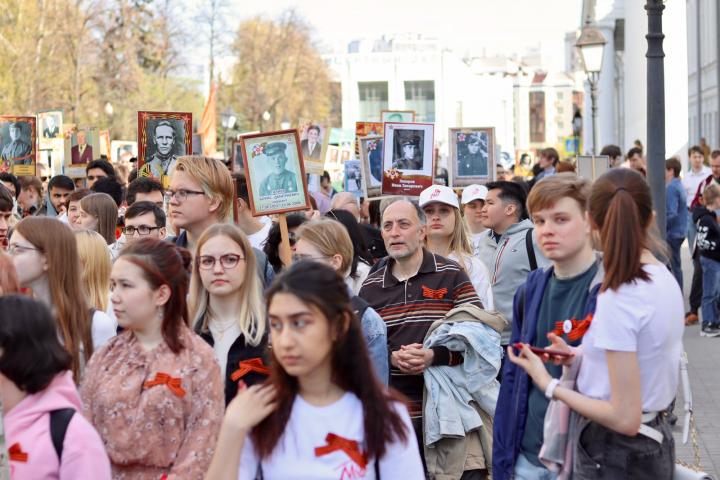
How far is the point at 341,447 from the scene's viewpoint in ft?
11.9

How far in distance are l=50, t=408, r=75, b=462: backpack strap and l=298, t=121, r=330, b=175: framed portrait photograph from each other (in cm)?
1089

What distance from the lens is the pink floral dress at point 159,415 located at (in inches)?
176

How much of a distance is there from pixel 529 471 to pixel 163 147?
22.8 ft

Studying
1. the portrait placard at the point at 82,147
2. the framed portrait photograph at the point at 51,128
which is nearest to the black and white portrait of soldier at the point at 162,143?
the portrait placard at the point at 82,147

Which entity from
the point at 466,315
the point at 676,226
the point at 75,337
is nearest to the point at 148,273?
the point at 75,337

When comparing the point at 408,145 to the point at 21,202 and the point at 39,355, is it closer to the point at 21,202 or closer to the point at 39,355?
the point at 21,202

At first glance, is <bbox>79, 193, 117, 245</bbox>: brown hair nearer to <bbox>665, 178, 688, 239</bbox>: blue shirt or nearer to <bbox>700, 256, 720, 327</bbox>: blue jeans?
<bbox>700, 256, 720, 327</bbox>: blue jeans

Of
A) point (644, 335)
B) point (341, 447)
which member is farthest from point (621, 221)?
point (341, 447)

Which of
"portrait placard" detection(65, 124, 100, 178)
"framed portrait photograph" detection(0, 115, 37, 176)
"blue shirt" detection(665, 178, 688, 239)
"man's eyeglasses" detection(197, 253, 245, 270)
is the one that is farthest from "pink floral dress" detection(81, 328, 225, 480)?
"blue shirt" detection(665, 178, 688, 239)

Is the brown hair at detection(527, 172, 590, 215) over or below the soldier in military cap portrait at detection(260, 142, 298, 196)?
below

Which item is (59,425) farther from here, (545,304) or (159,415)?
(545,304)

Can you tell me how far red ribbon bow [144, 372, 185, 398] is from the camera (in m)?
4.48

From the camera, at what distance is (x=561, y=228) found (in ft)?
15.8

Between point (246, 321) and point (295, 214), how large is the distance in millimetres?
3181
